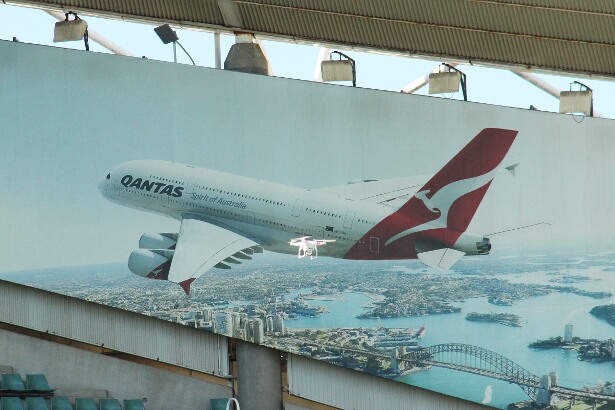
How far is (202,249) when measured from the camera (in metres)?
15.1

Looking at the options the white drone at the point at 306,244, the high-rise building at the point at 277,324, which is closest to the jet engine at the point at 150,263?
the high-rise building at the point at 277,324

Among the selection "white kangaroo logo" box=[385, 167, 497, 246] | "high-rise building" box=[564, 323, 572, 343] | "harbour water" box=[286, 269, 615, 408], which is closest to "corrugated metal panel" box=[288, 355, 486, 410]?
"harbour water" box=[286, 269, 615, 408]

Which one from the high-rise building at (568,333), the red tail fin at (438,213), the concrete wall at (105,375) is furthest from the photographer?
the concrete wall at (105,375)

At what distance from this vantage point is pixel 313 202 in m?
15.2

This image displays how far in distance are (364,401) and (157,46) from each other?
5231mm

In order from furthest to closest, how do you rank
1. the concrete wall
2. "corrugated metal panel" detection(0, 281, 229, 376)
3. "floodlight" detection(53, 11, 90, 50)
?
the concrete wall < "corrugated metal panel" detection(0, 281, 229, 376) < "floodlight" detection(53, 11, 90, 50)

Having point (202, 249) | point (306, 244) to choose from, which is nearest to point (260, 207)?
point (306, 244)

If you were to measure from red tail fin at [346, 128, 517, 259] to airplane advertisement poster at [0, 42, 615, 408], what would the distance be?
0.02 meters

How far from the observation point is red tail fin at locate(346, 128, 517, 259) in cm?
1531

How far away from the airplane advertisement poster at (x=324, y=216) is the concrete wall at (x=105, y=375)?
1092 mm

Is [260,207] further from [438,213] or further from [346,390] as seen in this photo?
[346,390]

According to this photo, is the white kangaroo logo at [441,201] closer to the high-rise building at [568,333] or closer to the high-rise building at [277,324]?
the high-rise building at [277,324]

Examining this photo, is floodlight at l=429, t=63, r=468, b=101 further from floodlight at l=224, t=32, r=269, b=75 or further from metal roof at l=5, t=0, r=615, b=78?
floodlight at l=224, t=32, r=269, b=75

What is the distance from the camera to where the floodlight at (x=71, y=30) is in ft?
49.7
